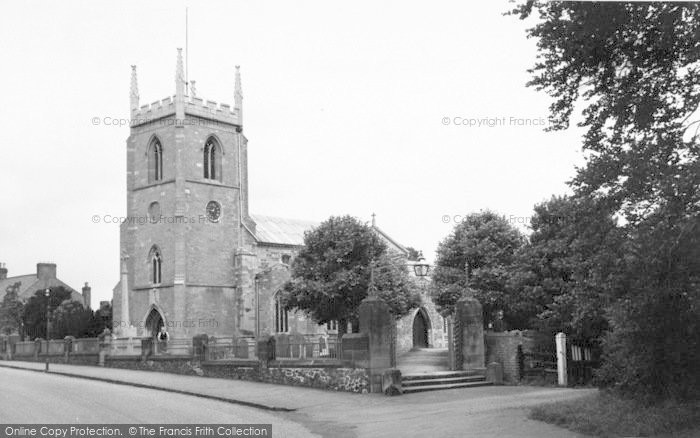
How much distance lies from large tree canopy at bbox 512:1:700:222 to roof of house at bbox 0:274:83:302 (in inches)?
3133

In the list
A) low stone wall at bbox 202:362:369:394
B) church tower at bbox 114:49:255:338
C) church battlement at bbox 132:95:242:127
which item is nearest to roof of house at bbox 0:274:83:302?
church tower at bbox 114:49:255:338

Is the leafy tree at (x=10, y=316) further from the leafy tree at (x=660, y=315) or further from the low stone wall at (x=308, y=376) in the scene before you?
the leafy tree at (x=660, y=315)

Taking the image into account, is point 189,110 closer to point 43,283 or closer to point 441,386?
point 441,386

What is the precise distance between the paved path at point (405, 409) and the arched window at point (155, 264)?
25.5 meters

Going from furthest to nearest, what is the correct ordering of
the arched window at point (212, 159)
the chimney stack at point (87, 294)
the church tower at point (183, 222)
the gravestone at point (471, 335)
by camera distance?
the chimney stack at point (87, 294) < the arched window at point (212, 159) < the church tower at point (183, 222) < the gravestone at point (471, 335)

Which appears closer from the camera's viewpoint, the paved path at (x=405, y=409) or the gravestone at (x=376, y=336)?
the paved path at (x=405, y=409)

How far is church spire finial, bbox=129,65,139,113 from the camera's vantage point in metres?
52.2

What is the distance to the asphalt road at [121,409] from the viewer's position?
48.3 feet

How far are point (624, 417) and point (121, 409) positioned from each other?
34.2 feet

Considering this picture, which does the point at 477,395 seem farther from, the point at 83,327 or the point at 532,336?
the point at 83,327

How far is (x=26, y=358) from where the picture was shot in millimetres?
46031

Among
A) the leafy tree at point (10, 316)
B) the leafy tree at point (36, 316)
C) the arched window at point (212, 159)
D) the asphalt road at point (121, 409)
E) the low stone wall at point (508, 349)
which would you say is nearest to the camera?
the asphalt road at point (121, 409)

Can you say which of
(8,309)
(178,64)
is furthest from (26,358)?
(8,309)

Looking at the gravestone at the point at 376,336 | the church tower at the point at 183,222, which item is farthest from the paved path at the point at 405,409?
the church tower at the point at 183,222
